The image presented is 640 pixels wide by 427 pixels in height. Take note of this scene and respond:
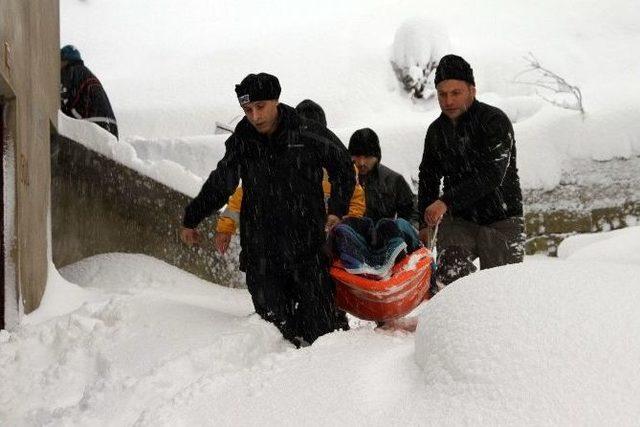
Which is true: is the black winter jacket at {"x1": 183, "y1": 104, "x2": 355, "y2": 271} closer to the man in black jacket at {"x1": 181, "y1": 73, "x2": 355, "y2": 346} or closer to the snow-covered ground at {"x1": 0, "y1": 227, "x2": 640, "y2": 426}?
the man in black jacket at {"x1": 181, "y1": 73, "x2": 355, "y2": 346}

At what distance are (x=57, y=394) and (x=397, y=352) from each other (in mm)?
1631

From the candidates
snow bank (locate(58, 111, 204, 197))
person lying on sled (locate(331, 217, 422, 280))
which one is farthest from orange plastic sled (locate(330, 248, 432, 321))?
snow bank (locate(58, 111, 204, 197))

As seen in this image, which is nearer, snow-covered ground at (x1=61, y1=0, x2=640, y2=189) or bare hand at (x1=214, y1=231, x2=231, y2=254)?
bare hand at (x1=214, y1=231, x2=231, y2=254)

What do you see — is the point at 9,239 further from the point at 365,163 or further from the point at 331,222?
the point at 365,163

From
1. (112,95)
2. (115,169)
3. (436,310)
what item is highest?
(436,310)

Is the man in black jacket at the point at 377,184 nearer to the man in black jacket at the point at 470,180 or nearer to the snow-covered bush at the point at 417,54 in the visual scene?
the man in black jacket at the point at 470,180

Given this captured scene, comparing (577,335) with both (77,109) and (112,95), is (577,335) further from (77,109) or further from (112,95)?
(112,95)

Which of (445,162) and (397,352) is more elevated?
A: (445,162)

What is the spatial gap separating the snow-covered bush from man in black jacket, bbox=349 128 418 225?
408 inches

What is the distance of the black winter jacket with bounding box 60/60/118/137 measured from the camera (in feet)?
24.9

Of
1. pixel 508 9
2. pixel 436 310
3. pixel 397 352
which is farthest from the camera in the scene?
pixel 508 9

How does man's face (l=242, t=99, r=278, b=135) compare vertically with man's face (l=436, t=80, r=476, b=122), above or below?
below

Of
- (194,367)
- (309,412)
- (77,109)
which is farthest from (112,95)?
(309,412)

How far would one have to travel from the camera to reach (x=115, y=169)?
679 cm
